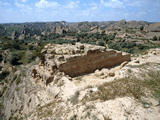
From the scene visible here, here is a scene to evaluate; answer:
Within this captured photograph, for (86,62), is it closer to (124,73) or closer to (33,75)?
(124,73)

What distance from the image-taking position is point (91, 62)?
1180 centimetres

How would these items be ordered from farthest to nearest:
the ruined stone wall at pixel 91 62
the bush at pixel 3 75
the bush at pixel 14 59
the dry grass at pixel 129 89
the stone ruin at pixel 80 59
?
the bush at pixel 14 59
the bush at pixel 3 75
the ruined stone wall at pixel 91 62
the stone ruin at pixel 80 59
the dry grass at pixel 129 89

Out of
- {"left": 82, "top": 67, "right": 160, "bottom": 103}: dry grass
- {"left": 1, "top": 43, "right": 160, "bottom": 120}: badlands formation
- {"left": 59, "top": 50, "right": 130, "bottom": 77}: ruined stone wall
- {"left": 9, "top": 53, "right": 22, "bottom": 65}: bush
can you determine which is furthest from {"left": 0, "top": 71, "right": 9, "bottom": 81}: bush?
{"left": 82, "top": 67, "right": 160, "bottom": 103}: dry grass

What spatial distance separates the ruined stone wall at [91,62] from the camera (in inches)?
406

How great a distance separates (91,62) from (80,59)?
4.88ft

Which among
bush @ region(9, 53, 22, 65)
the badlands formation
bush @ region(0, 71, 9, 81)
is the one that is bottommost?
bush @ region(0, 71, 9, 81)

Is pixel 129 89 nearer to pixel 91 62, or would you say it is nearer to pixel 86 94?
pixel 86 94

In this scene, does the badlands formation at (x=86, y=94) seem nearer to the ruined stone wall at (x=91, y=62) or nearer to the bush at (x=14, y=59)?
the ruined stone wall at (x=91, y=62)

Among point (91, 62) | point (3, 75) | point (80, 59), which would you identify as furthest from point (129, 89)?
point (3, 75)

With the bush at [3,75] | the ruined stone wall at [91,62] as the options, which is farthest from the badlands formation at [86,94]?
the bush at [3,75]

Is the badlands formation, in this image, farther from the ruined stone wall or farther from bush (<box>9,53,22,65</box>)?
bush (<box>9,53,22,65</box>)

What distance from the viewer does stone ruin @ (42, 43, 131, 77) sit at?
33.1 ft

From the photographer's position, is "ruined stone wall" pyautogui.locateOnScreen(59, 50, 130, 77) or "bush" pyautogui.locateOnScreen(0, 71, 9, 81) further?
"bush" pyautogui.locateOnScreen(0, 71, 9, 81)

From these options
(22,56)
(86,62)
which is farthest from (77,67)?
(22,56)
